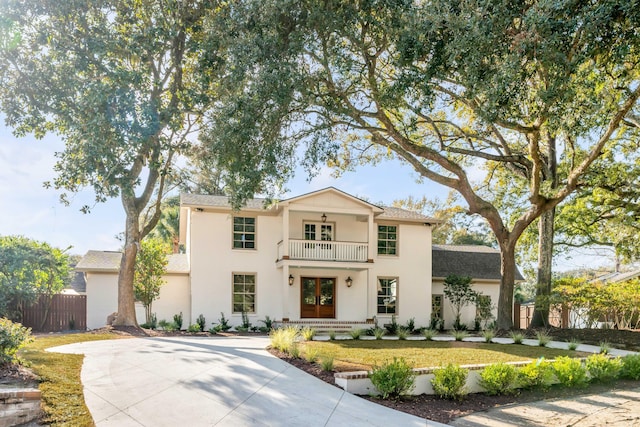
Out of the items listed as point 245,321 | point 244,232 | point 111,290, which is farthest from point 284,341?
point 111,290

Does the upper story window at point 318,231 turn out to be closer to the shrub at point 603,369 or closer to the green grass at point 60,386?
the green grass at point 60,386

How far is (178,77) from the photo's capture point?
15.3 m

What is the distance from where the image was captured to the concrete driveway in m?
6.12

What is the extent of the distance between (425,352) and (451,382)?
155 inches

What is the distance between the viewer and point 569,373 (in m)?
8.62

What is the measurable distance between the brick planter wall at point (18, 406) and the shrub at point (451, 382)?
5748mm

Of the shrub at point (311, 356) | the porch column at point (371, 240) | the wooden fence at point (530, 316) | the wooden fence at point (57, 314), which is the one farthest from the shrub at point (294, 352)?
the wooden fence at point (57, 314)

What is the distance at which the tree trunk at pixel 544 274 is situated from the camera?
17.7m

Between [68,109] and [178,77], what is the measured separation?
3.47 metres

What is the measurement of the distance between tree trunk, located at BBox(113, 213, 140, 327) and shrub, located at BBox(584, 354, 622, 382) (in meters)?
13.6

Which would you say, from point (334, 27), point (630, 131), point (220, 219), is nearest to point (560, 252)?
point (630, 131)

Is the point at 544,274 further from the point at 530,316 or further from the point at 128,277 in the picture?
the point at 128,277

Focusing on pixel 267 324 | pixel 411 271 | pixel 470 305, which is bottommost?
pixel 267 324

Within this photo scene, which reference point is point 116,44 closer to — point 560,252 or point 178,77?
point 178,77
